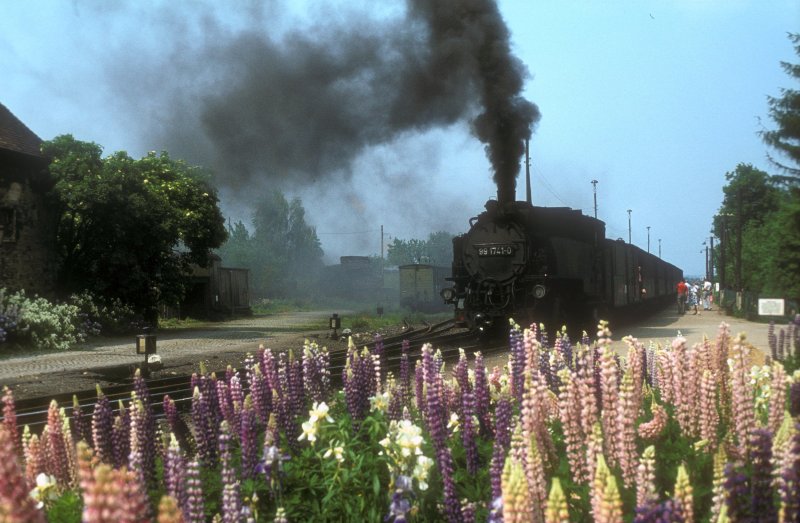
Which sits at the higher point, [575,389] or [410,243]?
[410,243]

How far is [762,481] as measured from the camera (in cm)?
258

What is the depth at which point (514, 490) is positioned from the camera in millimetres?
2107

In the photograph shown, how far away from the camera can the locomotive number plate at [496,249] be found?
20.3 m

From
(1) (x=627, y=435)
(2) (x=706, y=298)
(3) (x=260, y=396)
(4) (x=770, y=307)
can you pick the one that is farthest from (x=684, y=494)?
(2) (x=706, y=298)

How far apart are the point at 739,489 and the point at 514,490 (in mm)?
930

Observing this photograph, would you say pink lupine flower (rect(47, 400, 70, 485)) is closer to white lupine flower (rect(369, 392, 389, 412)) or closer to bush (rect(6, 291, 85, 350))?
Answer: white lupine flower (rect(369, 392, 389, 412))

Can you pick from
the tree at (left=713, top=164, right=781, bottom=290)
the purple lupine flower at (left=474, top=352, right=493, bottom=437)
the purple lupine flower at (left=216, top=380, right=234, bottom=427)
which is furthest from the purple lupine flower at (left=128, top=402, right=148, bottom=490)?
the tree at (left=713, top=164, right=781, bottom=290)

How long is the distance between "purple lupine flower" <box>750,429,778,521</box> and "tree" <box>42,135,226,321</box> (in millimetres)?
27533

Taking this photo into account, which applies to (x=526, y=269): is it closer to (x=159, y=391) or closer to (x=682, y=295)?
(x=159, y=391)

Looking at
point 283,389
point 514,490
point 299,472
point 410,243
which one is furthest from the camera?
point 410,243

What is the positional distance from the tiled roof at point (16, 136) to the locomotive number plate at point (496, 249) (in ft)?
54.3

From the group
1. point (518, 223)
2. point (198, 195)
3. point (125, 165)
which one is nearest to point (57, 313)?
point (125, 165)

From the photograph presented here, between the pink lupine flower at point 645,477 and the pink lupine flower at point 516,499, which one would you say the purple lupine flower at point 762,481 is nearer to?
the pink lupine flower at point 645,477

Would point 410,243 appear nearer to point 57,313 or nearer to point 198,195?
point 198,195
